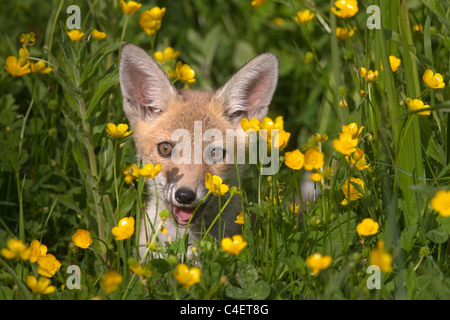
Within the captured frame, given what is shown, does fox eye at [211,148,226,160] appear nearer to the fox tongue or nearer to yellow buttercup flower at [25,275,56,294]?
the fox tongue

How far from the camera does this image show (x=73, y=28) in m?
2.49

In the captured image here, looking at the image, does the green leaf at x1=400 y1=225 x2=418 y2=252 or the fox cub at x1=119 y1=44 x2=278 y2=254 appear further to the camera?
the fox cub at x1=119 y1=44 x2=278 y2=254

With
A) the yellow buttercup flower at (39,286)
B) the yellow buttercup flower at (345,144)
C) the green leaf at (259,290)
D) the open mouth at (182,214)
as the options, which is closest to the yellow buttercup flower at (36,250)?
the yellow buttercup flower at (39,286)

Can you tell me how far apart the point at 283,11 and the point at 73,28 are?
2535 mm

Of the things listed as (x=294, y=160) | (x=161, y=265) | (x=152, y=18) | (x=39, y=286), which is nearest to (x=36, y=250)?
(x=39, y=286)

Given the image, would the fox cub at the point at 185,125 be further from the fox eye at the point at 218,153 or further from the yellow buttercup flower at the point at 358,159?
the yellow buttercup flower at the point at 358,159

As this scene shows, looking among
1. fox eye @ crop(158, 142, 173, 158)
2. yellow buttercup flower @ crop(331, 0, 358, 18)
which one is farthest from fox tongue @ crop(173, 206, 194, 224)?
yellow buttercup flower @ crop(331, 0, 358, 18)

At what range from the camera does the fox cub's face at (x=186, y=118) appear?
270cm

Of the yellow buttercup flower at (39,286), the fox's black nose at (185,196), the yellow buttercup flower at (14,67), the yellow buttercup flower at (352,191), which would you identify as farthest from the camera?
the yellow buttercup flower at (14,67)

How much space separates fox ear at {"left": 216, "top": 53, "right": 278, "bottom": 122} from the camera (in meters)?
2.82

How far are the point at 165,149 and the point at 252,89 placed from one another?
1.91ft

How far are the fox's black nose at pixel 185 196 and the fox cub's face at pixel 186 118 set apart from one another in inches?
0.8
